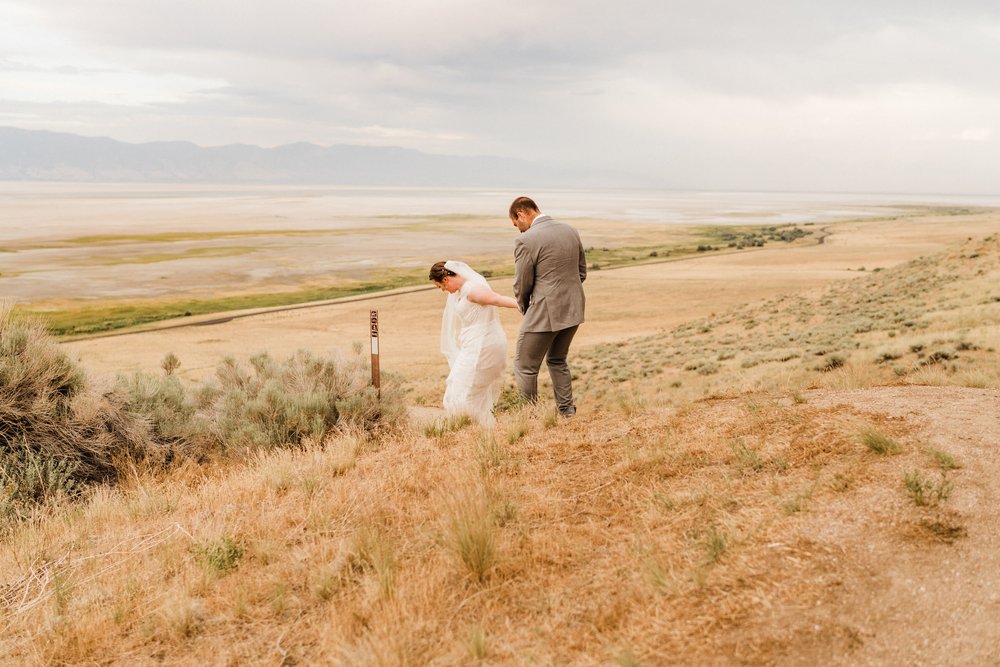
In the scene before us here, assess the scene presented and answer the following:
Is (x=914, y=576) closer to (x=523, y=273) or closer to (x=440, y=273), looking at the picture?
(x=523, y=273)

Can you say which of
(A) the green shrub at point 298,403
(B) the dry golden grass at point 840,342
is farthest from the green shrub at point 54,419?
(B) the dry golden grass at point 840,342

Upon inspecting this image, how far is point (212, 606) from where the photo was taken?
147 inches

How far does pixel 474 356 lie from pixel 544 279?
121 cm

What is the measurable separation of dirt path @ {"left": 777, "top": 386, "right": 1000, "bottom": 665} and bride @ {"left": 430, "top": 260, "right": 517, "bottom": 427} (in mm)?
3995

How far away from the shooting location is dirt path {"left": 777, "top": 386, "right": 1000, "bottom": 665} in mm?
2707

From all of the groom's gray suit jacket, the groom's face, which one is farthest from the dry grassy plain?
the groom's face

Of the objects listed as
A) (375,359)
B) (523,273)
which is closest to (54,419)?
(375,359)

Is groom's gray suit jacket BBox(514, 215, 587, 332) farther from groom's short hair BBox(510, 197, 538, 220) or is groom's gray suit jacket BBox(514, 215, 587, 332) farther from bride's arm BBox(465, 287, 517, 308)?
bride's arm BBox(465, 287, 517, 308)

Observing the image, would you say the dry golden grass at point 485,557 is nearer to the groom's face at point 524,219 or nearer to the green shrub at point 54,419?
the green shrub at point 54,419

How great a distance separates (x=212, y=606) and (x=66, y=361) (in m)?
4.97

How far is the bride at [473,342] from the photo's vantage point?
741cm

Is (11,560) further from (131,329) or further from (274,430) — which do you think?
(131,329)

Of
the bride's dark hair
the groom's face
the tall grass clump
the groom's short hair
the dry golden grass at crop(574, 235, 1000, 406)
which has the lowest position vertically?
the dry golden grass at crop(574, 235, 1000, 406)

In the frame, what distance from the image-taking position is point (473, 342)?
7.50 meters
